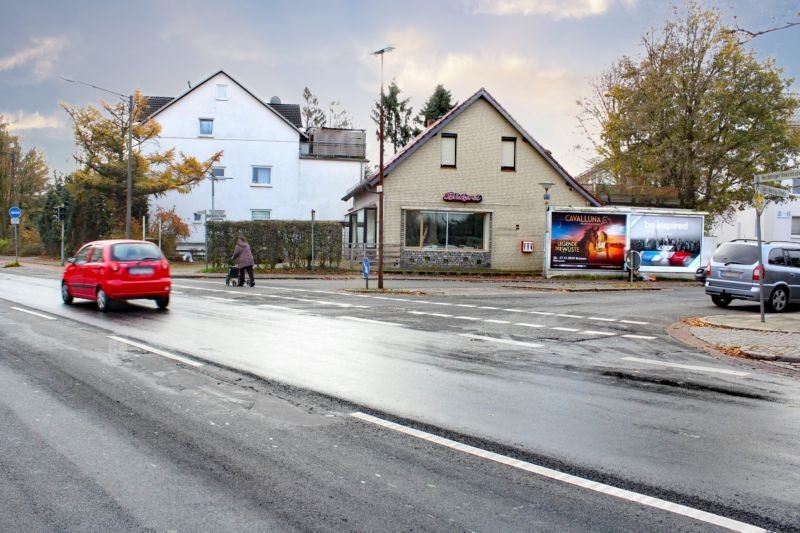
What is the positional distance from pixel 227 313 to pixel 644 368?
885 cm

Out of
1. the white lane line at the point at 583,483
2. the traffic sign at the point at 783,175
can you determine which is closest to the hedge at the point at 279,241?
the traffic sign at the point at 783,175

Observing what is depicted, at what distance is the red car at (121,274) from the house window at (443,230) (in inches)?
821

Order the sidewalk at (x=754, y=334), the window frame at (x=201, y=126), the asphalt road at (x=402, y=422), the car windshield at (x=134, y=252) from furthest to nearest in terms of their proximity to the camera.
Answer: the window frame at (x=201, y=126)
the car windshield at (x=134, y=252)
the sidewalk at (x=754, y=334)
the asphalt road at (x=402, y=422)

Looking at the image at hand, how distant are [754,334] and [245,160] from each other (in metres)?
42.4

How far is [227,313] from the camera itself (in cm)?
1441

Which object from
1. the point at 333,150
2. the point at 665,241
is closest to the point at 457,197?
the point at 665,241

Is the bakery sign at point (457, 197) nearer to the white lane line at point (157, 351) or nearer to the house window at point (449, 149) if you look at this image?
the house window at point (449, 149)

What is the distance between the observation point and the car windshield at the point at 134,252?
14.6m

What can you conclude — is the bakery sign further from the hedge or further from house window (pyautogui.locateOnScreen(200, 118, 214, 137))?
house window (pyautogui.locateOnScreen(200, 118, 214, 137))

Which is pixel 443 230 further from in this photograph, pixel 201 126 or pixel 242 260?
pixel 201 126

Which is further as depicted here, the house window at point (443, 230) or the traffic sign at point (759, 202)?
the house window at point (443, 230)

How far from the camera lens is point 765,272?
17.0m

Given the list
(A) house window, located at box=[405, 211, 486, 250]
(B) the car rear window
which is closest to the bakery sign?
(A) house window, located at box=[405, 211, 486, 250]

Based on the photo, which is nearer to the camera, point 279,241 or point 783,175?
point 783,175
